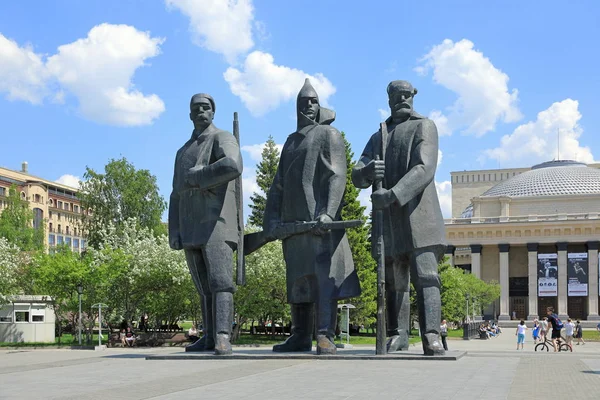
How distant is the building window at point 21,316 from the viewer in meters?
36.8

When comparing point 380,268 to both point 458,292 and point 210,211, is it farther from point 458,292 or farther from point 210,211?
point 458,292

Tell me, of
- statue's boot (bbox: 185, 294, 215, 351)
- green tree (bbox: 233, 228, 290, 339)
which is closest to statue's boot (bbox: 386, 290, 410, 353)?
statue's boot (bbox: 185, 294, 215, 351)

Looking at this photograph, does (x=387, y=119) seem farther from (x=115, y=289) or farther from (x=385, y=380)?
(x=115, y=289)

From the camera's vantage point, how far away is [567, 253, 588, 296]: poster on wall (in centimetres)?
8919

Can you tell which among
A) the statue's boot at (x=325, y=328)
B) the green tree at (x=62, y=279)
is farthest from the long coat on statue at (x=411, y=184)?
the green tree at (x=62, y=279)

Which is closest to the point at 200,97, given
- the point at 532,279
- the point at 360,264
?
the point at 360,264

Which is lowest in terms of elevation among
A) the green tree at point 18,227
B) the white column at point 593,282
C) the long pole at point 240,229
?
the white column at point 593,282

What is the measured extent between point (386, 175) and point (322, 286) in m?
2.14

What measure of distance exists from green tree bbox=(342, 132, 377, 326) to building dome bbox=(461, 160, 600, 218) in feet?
222

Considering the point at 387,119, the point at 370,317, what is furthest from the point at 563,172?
the point at 387,119

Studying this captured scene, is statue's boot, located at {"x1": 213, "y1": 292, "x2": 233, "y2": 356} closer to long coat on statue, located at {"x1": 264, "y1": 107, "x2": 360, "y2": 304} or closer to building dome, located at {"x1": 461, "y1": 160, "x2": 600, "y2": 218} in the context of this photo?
long coat on statue, located at {"x1": 264, "y1": 107, "x2": 360, "y2": 304}

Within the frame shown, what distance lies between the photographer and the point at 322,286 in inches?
515

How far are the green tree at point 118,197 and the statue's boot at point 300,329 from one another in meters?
46.8

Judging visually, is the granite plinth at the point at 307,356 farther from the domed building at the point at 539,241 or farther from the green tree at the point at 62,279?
the domed building at the point at 539,241
